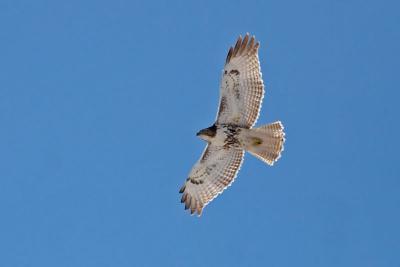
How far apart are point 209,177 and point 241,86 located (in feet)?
7.87

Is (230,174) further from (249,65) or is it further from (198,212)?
(249,65)

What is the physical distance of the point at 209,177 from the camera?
21.9m

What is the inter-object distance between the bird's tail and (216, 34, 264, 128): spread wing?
0.34 m

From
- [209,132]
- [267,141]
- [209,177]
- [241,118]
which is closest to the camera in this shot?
[267,141]

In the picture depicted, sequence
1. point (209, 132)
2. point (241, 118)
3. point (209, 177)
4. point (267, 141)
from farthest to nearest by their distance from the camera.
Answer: point (209, 177) < point (209, 132) < point (241, 118) < point (267, 141)

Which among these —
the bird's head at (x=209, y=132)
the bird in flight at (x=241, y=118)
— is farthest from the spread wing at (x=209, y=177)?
the bird's head at (x=209, y=132)

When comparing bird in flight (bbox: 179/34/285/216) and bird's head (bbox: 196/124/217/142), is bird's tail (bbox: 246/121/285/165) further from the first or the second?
bird's head (bbox: 196/124/217/142)

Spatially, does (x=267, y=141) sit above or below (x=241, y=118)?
below

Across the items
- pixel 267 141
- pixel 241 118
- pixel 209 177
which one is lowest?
pixel 267 141

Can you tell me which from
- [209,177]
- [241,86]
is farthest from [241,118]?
[209,177]

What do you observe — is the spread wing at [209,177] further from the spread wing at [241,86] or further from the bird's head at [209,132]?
the spread wing at [241,86]

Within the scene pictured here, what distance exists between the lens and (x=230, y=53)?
67.0 ft

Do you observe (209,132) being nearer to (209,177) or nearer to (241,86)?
(241,86)

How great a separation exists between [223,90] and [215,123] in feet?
2.44
